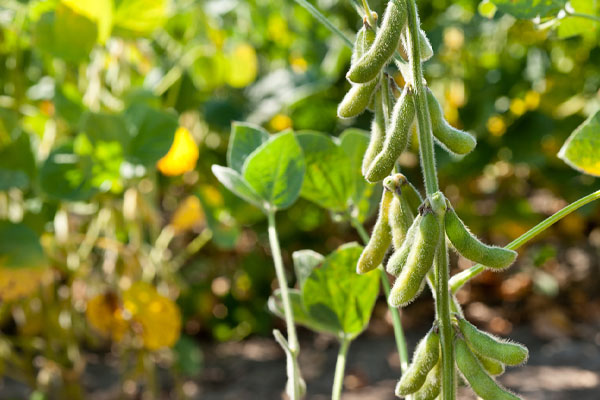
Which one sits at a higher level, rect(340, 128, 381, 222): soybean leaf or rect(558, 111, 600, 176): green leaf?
rect(558, 111, 600, 176): green leaf

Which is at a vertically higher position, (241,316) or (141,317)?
(141,317)

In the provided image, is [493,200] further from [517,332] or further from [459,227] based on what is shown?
[459,227]

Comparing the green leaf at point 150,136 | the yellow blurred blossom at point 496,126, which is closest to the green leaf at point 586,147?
the green leaf at point 150,136

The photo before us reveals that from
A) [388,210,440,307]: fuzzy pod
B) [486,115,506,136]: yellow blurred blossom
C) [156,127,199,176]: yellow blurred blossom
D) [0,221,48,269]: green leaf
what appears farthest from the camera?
[486,115,506,136]: yellow blurred blossom

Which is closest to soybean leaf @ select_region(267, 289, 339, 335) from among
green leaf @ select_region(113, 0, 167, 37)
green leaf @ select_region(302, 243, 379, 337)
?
green leaf @ select_region(302, 243, 379, 337)

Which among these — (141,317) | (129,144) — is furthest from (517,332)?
(129,144)

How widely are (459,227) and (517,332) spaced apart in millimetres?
1317

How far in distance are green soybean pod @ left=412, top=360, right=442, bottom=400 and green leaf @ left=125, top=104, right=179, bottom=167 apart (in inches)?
20.7

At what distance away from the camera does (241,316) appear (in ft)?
5.23

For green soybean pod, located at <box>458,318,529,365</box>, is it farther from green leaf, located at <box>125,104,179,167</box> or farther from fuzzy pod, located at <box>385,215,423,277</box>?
green leaf, located at <box>125,104,179,167</box>

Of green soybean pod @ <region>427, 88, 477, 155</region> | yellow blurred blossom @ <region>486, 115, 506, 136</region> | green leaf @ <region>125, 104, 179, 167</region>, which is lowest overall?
yellow blurred blossom @ <region>486, 115, 506, 136</region>

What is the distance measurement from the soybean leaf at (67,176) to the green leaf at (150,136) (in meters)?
0.07

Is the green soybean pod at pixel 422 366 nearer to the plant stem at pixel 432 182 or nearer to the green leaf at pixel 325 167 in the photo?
the plant stem at pixel 432 182

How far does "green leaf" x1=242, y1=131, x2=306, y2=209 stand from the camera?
601 mm
